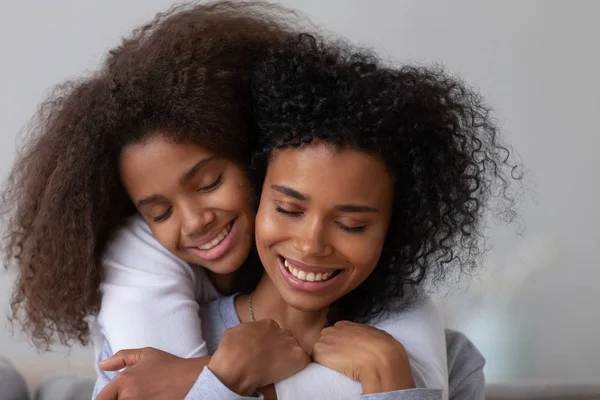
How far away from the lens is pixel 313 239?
159 centimetres

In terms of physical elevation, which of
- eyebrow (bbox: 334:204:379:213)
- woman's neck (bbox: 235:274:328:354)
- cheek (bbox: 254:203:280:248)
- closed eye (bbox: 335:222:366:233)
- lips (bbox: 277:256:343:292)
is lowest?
woman's neck (bbox: 235:274:328:354)

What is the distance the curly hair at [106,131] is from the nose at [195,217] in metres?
0.11

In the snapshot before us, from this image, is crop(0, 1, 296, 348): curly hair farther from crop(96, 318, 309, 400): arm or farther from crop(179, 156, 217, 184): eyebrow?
crop(96, 318, 309, 400): arm

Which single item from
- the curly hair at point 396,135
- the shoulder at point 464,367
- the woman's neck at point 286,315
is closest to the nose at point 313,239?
the curly hair at point 396,135

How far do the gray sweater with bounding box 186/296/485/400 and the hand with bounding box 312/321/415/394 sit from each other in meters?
0.02

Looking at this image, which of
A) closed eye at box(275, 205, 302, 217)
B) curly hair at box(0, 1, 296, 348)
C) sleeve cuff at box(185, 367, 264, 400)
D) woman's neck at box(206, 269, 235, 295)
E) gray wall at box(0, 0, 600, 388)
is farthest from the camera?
gray wall at box(0, 0, 600, 388)

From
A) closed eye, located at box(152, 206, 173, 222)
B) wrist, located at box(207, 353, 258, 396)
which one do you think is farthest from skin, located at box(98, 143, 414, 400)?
closed eye, located at box(152, 206, 173, 222)

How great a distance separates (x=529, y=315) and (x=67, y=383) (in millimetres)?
1447

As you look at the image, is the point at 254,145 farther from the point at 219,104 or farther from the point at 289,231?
the point at 289,231

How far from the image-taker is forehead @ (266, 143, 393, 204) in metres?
1.58

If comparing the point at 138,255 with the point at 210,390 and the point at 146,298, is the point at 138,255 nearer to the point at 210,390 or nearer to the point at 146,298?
the point at 146,298

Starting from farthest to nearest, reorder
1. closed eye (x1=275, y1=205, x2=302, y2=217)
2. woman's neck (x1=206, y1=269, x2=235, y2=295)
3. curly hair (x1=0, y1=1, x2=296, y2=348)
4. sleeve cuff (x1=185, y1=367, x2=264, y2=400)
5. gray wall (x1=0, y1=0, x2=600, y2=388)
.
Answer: gray wall (x1=0, y1=0, x2=600, y2=388) < woman's neck (x1=206, y1=269, x2=235, y2=295) < curly hair (x1=0, y1=1, x2=296, y2=348) < closed eye (x1=275, y1=205, x2=302, y2=217) < sleeve cuff (x1=185, y1=367, x2=264, y2=400)

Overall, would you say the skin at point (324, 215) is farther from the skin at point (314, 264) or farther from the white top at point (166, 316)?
the white top at point (166, 316)

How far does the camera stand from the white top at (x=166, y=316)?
1.70m
